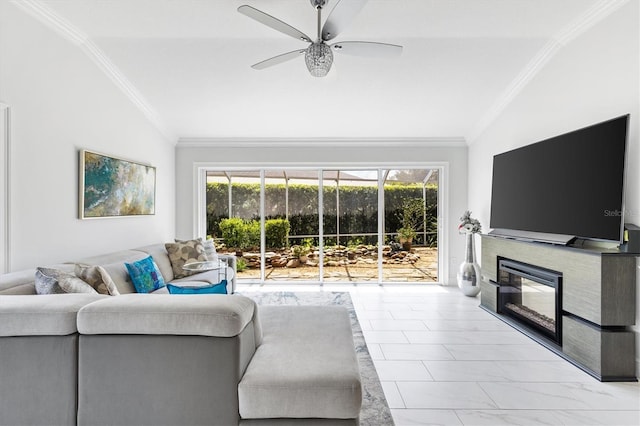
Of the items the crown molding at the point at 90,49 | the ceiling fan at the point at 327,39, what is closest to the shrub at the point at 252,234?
the crown molding at the point at 90,49

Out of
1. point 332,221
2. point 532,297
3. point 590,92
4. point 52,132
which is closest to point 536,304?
A: point 532,297

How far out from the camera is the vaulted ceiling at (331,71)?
9.87ft

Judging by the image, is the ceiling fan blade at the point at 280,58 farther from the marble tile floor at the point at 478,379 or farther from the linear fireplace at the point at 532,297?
the linear fireplace at the point at 532,297

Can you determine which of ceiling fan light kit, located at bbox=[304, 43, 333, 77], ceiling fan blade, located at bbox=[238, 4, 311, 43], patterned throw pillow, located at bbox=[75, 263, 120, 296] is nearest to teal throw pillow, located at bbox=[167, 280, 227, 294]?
patterned throw pillow, located at bbox=[75, 263, 120, 296]

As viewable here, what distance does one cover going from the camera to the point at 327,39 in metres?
2.46

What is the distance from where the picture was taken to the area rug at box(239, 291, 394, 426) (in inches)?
84.0

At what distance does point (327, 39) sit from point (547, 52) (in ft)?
8.11

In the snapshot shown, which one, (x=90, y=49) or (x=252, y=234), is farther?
(x=252, y=234)

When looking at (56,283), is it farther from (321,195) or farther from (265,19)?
(321,195)

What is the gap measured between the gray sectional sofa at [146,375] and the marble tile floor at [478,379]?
932 mm

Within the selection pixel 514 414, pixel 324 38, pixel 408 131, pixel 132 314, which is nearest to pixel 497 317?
pixel 514 414

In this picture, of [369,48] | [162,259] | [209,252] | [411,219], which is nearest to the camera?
[369,48]

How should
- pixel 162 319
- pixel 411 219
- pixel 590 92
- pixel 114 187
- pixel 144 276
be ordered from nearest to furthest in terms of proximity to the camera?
pixel 162 319
pixel 590 92
pixel 144 276
pixel 114 187
pixel 411 219

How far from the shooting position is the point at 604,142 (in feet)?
9.03
